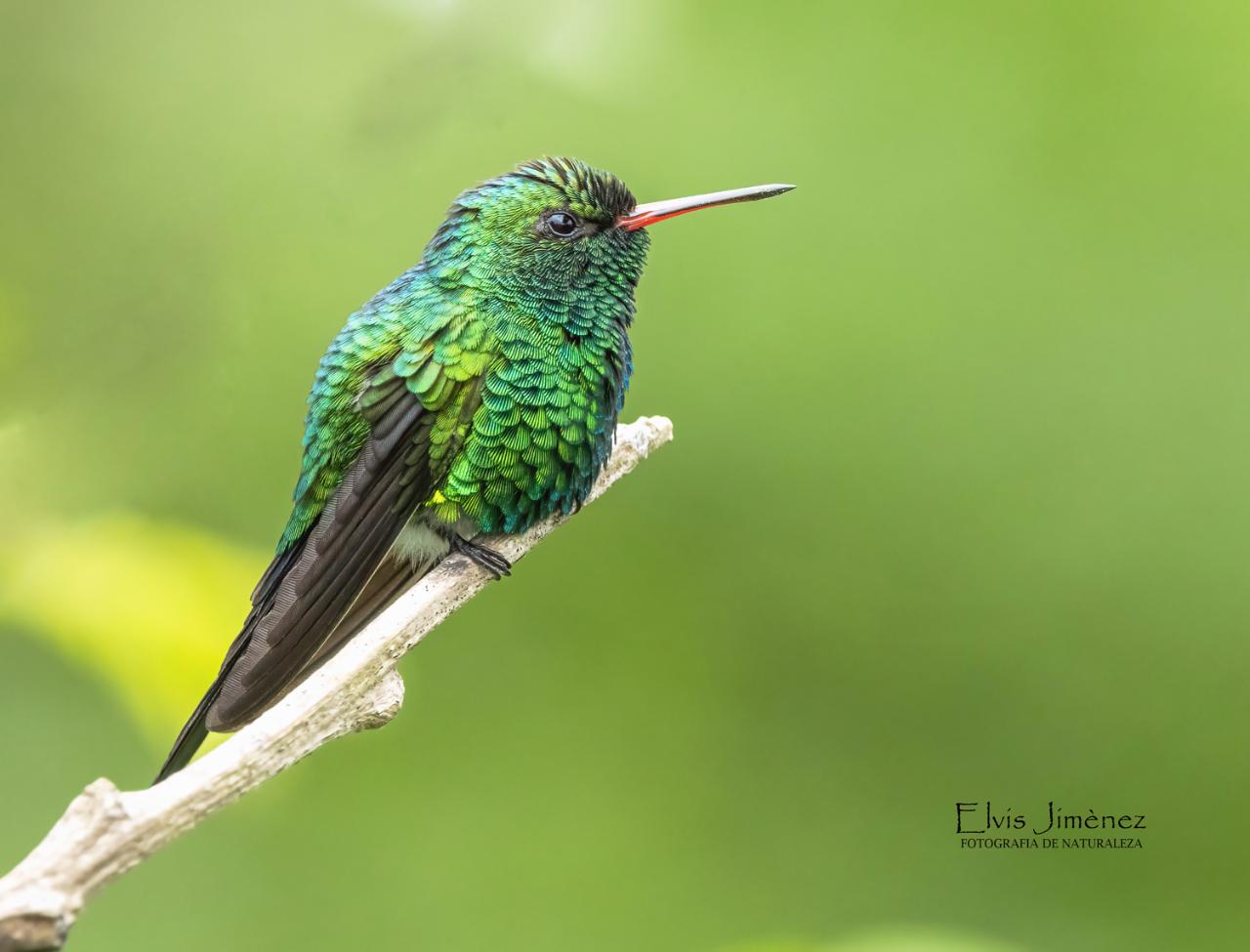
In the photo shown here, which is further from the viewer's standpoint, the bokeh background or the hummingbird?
the bokeh background

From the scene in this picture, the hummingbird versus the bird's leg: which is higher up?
the hummingbird

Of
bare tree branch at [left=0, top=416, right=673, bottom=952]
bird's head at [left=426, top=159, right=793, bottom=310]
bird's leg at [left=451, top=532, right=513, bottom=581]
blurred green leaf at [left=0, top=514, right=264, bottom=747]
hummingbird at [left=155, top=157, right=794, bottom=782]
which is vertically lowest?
bare tree branch at [left=0, top=416, right=673, bottom=952]

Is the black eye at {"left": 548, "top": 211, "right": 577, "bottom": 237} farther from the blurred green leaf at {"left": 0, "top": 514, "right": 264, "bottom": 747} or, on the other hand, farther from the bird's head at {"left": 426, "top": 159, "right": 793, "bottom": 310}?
the blurred green leaf at {"left": 0, "top": 514, "right": 264, "bottom": 747}

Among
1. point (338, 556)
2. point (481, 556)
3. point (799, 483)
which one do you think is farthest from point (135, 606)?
point (799, 483)


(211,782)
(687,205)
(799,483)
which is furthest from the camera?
(799,483)

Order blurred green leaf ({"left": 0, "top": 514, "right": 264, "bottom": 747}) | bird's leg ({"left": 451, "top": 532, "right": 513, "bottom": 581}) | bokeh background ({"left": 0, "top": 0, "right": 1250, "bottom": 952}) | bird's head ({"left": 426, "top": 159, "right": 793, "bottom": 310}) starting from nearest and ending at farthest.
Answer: blurred green leaf ({"left": 0, "top": 514, "right": 264, "bottom": 747}), bird's leg ({"left": 451, "top": 532, "right": 513, "bottom": 581}), bird's head ({"left": 426, "top": 159, "right": 793, "bottom": 310}), bokeh background ({"left": 0, "top": 0, "right": 1250, "bottom": 952})

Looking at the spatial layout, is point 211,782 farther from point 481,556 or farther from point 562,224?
point 562,224

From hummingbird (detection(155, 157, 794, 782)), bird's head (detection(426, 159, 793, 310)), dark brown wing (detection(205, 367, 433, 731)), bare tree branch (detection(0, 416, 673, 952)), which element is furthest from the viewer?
bird's head (detection(426, 159, 793, 310))

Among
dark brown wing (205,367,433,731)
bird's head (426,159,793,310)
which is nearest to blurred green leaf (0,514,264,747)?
dark brown wing (205,367,433,731)
